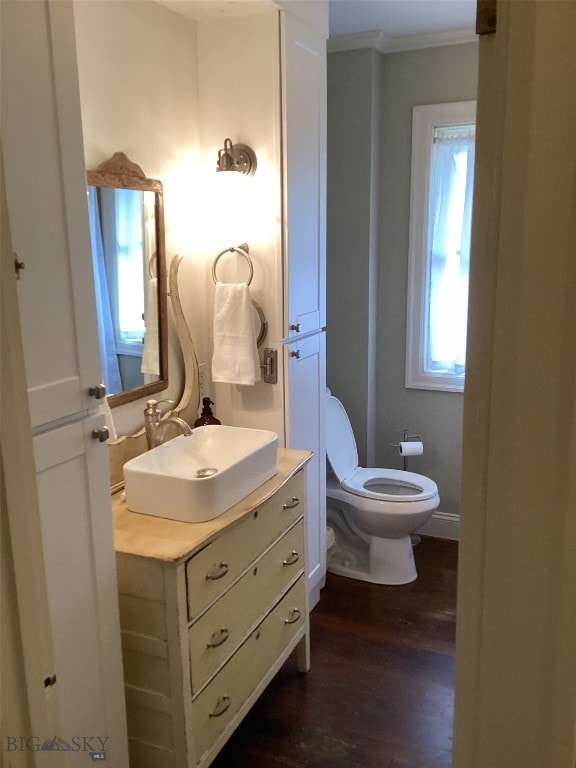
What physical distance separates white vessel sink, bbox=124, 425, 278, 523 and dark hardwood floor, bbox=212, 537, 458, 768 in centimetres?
83

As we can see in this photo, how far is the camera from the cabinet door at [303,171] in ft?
7.55

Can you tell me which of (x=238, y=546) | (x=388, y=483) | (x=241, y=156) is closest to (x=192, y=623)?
(x=238, y=546)

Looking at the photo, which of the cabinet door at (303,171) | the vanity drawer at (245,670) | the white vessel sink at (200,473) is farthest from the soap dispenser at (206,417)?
the vanity drawer at (245,670)

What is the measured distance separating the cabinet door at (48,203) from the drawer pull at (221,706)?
99cm

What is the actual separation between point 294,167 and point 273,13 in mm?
496

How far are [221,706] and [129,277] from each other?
1305 millimetres

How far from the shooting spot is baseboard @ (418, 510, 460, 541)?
3.49 m

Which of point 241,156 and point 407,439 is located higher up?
point 241,156

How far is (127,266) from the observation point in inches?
81.9

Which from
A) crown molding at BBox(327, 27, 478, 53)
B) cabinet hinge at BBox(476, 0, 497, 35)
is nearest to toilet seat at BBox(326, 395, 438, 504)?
crown molding at BBox(327, 27, 478, 53)

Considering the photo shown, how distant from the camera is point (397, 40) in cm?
311

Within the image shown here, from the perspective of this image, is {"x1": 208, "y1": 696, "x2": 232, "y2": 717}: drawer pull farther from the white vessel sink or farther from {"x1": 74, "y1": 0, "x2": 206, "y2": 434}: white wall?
{"x1": 74, "y1": 0, "x2": 206, "y2": 434}: white wall

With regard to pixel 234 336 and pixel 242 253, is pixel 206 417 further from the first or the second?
pixel 242 253

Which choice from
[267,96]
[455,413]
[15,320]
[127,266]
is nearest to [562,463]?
[15,320]
